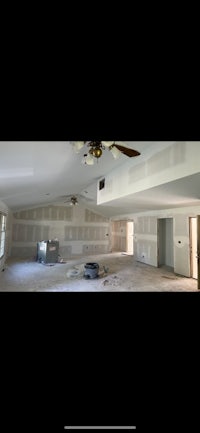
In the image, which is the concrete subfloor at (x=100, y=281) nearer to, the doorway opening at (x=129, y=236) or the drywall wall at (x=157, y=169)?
the drywall wall at (x=157, y=169)

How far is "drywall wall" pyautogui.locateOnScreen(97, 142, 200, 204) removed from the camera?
108 inches

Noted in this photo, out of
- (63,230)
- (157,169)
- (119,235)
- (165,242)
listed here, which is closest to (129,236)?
(119,235)

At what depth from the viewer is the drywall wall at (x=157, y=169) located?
8.97 ft

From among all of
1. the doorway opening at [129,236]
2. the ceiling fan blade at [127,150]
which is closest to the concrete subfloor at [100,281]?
the ceiling fan blade at [127,150]

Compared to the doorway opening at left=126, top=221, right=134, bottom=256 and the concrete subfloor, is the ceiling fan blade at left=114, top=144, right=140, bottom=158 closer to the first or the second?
the concrete subfloor

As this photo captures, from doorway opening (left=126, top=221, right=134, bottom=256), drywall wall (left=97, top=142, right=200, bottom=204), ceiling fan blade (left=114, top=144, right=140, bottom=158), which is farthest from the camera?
doorway opening (left=126, top=221, right=134, bottom=256)

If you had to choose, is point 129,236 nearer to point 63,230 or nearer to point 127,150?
point 63,230

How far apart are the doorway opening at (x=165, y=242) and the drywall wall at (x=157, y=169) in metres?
3.59

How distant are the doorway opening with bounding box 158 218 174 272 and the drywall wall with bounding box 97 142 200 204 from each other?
3.59 meters

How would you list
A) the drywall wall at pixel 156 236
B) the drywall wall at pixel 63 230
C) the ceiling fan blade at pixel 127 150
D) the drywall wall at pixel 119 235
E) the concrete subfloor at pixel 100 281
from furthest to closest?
the drywall wall at pixel 119 235 → the drywall wall at pixel 63 230 → the drywall wall at pixel 156 236 → the concrete subfloor at pixel 100 281 → the ceiling fan blade at pixel 127 150

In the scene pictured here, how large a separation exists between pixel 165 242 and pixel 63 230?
18.9 ft

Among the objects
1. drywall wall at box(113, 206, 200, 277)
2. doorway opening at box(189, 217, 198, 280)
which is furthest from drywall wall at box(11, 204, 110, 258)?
doorway opening at box(189, 217, 198, 280)
